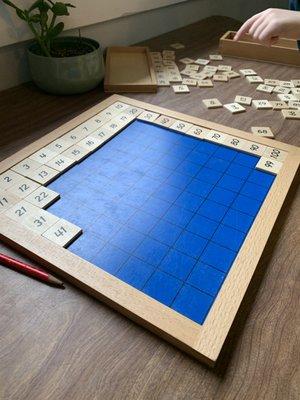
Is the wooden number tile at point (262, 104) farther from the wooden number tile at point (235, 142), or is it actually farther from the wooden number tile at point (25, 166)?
the wooden number tile at point (25, 166)

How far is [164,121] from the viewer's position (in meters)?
0.79

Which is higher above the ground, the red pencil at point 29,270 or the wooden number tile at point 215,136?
the red pencil at point 29,270

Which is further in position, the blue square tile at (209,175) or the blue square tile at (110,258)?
the blue square tile at (209,175)

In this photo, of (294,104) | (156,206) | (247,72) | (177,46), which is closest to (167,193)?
(156,206)

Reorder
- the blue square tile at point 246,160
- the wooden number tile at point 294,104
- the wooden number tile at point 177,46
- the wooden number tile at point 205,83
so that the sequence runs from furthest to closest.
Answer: the wooden number tile at point 177,46 → the wooden number tile at point 205,83 → the wooden number tile at point 294,104 → the blue square tile at point 246,160

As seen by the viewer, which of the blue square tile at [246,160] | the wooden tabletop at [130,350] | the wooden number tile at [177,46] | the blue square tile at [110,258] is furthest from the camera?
the wooden number tile at [177,46]

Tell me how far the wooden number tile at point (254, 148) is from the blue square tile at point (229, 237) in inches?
9.3

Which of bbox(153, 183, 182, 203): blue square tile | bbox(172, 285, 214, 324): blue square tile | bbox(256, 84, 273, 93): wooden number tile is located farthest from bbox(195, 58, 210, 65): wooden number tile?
bbox(172, 285, 214, 324): blue square tile

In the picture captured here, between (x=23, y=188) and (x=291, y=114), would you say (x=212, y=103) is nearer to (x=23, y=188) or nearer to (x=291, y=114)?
(x=291, y=114)

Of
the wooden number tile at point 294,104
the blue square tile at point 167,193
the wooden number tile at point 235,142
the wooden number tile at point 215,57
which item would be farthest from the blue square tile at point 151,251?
the wooden number tile at point 215,57

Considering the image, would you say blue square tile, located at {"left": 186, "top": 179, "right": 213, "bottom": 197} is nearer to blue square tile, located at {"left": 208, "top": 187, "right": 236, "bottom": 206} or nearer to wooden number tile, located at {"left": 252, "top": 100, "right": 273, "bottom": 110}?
blue square tile, located at {"left": 208, "top": 187, "right": 236, "bottom": 206}

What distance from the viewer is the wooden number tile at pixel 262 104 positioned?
0.88 m

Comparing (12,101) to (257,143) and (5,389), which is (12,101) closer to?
(257,143)

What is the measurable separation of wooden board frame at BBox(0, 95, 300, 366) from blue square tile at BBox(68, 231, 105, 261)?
0.01 meters
